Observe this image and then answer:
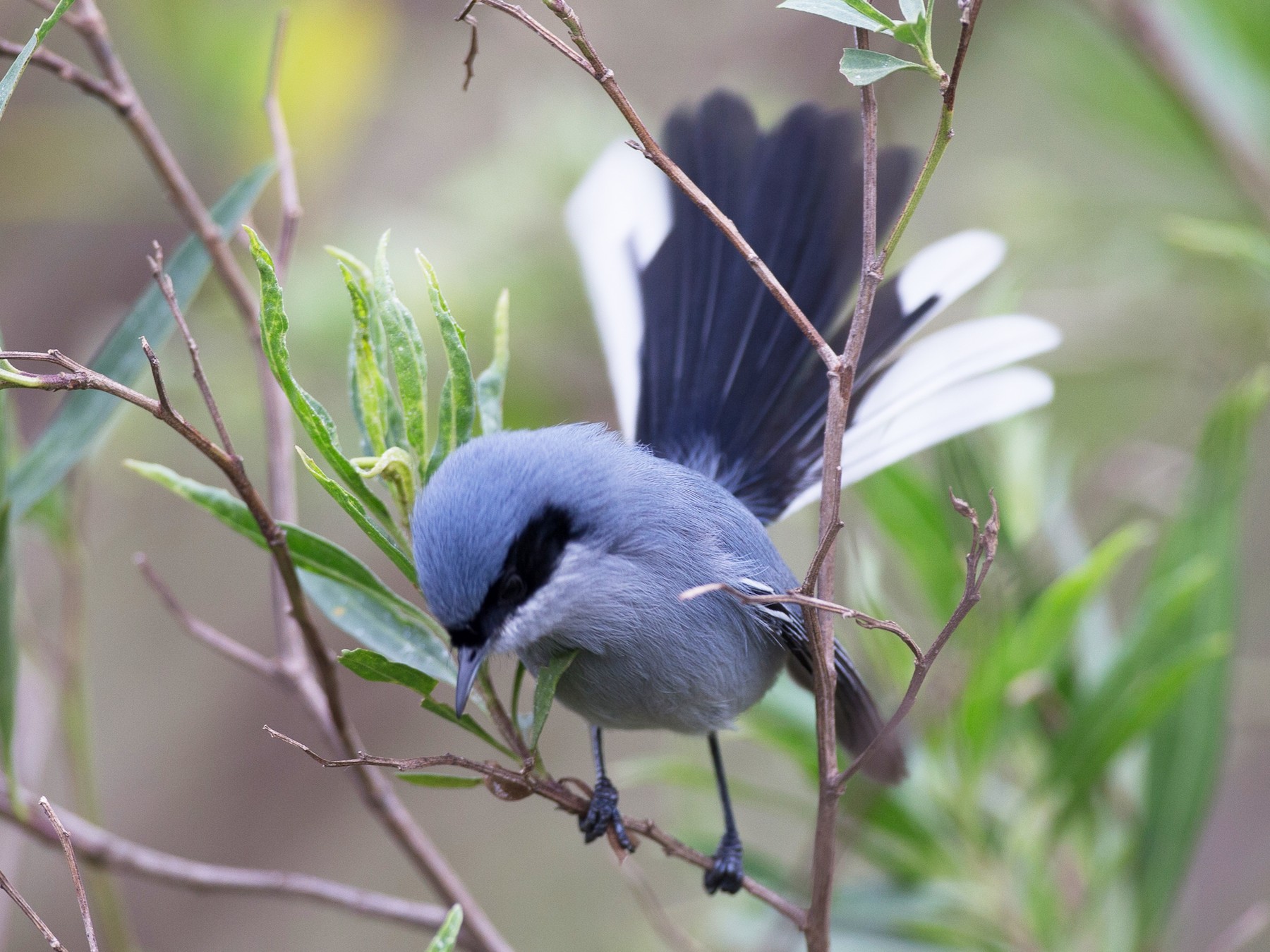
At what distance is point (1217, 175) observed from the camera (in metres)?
2.77

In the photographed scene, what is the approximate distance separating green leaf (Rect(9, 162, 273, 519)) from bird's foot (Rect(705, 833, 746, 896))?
35.3 inches

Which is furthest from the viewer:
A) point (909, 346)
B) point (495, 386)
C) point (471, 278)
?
point (471, 278)

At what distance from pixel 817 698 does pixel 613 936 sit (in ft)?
6.89

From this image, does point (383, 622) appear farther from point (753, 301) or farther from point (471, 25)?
point (753, 301)

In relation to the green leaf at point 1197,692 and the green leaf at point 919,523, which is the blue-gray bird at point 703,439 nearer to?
the green leaf at point 919,523

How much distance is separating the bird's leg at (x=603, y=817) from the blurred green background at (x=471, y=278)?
0.46 m

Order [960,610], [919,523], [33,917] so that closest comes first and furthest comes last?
[33,917]
[960,610]
[919,523]

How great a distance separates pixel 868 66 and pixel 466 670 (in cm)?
65

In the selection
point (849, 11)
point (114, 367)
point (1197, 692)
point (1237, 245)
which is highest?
point (849, 11)

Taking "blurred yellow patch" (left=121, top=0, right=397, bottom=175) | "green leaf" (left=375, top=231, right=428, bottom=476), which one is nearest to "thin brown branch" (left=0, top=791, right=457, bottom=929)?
"green leaf" (left=375, top=231, right=428, bottom=476)

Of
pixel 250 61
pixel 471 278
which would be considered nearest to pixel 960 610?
pixel 471 278

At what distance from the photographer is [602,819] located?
4.60 feet

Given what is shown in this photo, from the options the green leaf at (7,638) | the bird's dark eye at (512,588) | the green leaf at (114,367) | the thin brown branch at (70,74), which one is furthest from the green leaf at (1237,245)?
the green leaf at (7,638)

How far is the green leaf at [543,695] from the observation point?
3.57ft
